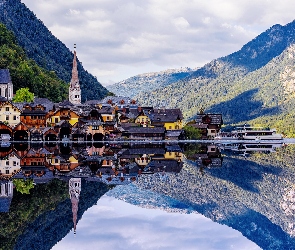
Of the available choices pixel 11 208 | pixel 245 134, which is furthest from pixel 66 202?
pixel 245 134

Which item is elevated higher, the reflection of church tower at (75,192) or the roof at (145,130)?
the roof at (145,130)

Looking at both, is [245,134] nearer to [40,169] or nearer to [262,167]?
[262,167]

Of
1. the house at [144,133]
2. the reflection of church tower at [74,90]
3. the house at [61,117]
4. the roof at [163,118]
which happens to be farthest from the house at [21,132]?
the reflection of church tower at [74,90]

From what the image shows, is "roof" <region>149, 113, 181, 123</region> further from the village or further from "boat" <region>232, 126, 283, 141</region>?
"boat" <region>232, 126, 283, 141</region>

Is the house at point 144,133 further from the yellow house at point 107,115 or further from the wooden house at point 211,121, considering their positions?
the wooden house at point 211,121

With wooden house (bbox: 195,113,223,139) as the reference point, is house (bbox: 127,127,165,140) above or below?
below

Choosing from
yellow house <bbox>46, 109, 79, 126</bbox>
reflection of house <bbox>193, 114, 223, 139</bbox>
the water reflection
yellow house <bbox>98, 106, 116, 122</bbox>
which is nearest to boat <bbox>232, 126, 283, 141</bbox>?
reflection of house <bbox>193, 114, 223, 139</bbox>

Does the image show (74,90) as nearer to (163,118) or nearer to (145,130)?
(163,118)
